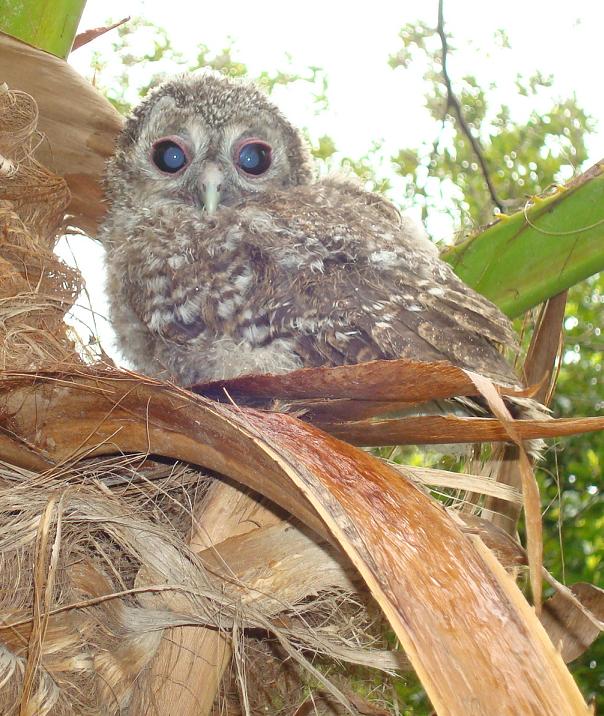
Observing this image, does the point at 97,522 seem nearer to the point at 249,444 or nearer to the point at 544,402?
the point at 249,444

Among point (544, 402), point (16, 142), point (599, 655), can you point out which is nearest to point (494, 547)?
point (544, 402)

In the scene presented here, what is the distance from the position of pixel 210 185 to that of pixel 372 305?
0.76 meters

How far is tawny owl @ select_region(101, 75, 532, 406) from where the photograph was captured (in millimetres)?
1532

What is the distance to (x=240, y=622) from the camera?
124 centimetres

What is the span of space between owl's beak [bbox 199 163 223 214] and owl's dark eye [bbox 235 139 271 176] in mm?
115

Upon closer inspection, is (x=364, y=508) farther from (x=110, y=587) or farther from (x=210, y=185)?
(x=210, y=185)

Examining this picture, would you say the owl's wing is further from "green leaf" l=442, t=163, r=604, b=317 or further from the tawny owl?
"green leaf" l=442, t=163, r=604, b=317

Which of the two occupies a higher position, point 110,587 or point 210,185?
point 210,185

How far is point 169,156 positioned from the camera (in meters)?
2.24

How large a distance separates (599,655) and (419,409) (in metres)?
1.62

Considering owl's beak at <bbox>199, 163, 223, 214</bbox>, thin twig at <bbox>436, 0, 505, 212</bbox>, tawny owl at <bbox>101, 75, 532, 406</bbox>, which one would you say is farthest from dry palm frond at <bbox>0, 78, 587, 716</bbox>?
thin twig at <bbox>436, 0, 505, 212</bbox>

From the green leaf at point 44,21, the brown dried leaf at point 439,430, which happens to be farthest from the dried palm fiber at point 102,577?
the green leaf at point 44,21

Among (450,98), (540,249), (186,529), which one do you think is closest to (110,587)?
(186,529)

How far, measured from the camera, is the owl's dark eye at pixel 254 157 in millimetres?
2277
